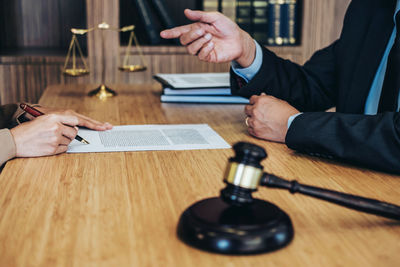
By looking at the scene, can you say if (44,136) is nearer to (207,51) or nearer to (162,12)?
(207,51)

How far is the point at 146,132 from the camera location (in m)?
1.30

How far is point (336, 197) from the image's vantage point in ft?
2.23

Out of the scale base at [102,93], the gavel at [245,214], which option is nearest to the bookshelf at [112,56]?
the scale base at [102,93]

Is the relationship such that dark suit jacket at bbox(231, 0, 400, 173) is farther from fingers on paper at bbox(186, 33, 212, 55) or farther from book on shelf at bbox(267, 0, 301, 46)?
book on shelf at bbox(267, 0, 301, 46)

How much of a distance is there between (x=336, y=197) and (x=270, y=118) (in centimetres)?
58

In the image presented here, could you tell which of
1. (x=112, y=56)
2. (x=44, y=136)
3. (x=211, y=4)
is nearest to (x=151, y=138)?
(x=44, y=136)

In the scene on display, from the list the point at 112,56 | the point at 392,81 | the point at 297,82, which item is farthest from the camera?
the point at 112,56

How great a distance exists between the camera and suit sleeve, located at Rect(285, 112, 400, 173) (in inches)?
39.3

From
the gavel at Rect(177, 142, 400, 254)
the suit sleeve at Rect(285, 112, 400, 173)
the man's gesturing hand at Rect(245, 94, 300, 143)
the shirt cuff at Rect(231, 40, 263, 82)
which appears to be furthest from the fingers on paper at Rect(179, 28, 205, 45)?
the gavel at Rect(177, 142, 400, 254)

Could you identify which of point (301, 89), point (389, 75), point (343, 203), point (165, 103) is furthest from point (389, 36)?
point (343, 203)

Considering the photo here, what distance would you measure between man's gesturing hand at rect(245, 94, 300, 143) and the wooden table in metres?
0.04

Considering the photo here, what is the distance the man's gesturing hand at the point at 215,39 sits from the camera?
141 cm

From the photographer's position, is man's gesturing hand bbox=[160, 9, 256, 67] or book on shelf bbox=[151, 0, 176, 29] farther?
book on shelf bbox=[151, 0, 176, 29]

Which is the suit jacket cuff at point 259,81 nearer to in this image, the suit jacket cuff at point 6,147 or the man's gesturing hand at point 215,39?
the man's gesturing hand at point 215,39
